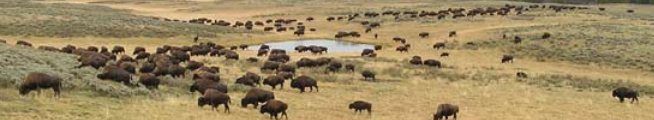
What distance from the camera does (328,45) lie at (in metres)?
57.8

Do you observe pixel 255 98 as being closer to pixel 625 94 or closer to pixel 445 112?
pixel 445 112

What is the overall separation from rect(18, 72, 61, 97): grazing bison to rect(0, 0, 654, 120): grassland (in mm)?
290

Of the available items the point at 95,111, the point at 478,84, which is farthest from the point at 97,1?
the point at 95,111

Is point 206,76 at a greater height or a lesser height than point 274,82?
greater

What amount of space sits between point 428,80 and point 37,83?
19.4 metres

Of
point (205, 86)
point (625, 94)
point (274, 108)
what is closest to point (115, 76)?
point (205, 86)

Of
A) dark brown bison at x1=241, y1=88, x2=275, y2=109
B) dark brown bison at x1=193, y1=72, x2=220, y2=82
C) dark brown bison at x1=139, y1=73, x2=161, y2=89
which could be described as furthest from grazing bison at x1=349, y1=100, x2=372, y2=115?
dark brown bison at x1=139, y1=73, x2=161, y2=89

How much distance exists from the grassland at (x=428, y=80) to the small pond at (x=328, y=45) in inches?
88.8

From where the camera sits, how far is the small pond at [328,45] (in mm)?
54944

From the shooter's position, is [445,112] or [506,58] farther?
[506,58]

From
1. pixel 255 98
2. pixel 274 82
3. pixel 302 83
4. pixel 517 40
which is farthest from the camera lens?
pixel 517 40

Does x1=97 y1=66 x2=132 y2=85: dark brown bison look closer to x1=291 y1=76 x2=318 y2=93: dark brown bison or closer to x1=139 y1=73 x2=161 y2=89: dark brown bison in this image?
x1=139 y1=73 x2=161 y2=89: dark brown bison

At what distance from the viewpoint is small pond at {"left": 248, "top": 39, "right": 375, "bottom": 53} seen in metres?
A: 54.9

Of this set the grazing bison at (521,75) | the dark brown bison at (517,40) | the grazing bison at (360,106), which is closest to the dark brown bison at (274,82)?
the grazing bison at (360,106)
